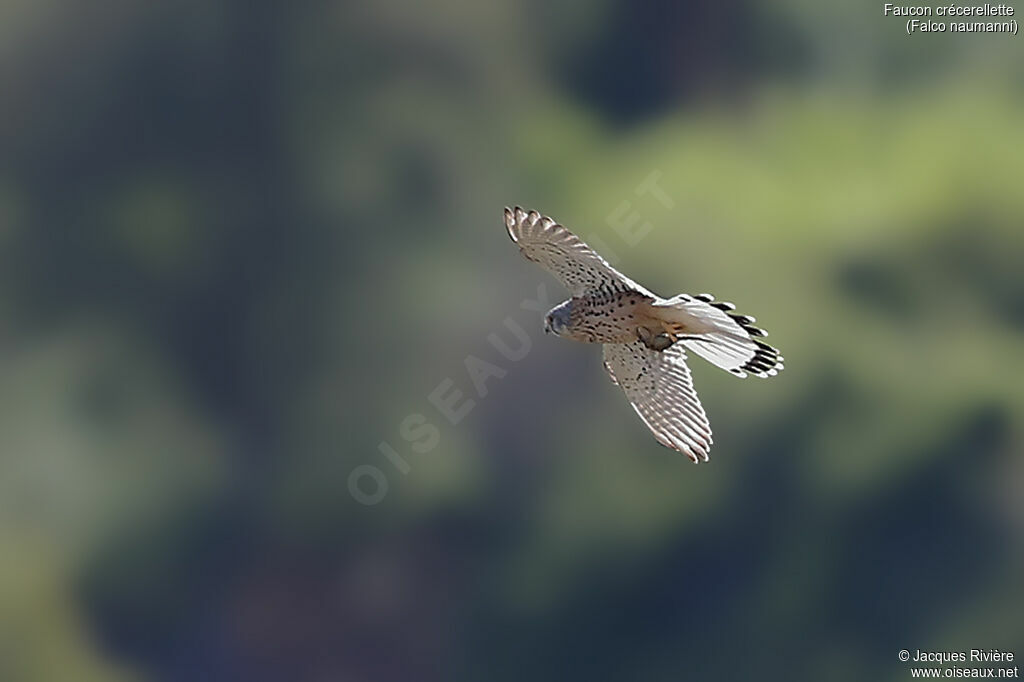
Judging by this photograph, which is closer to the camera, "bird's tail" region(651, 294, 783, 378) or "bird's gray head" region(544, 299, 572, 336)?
"bird's tail" region(651, 294, 783, 378)

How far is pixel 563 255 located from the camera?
2213 mm

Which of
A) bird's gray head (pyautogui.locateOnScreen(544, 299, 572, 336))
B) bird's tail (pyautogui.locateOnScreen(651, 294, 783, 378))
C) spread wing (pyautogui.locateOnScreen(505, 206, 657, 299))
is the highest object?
bird's tail (pyautogui.locateOnScreen(651, 294, 783, 378))

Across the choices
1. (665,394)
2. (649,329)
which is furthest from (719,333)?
(665,394)

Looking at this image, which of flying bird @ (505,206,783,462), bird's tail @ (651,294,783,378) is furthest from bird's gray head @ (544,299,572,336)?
bird's tail @ (651,294,783,378)

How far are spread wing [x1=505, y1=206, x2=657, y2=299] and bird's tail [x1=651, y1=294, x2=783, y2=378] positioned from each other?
6 cm

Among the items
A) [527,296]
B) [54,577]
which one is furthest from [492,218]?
[54,577]

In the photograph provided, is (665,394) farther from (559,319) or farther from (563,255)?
(563,255)

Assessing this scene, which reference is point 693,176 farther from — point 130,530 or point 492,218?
point 130,530

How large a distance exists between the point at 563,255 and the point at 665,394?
445 millimetres

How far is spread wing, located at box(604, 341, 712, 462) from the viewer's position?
2.46 metres

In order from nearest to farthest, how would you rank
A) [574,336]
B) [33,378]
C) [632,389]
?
[574,336]
[632,389]
[33,378]

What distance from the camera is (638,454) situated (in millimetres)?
3941

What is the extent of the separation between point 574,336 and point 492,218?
6.58 ft

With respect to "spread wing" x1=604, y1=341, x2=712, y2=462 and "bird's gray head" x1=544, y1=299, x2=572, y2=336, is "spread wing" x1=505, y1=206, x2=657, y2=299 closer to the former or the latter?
"bird's gray head" x1=544, y1=299, x2=572, y2=336
